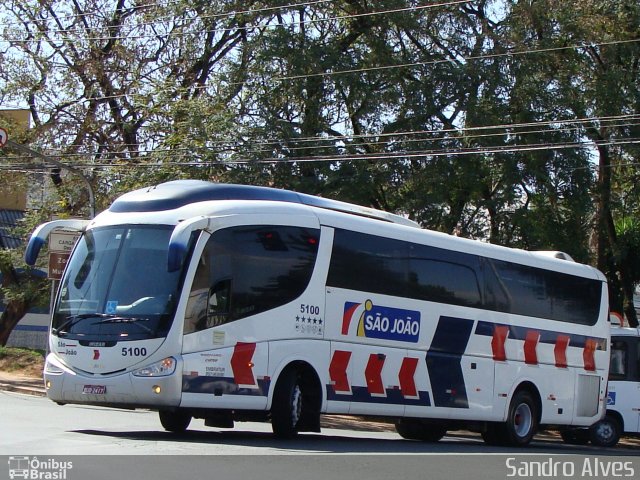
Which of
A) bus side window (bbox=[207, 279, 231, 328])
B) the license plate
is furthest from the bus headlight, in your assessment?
bus side window (bbox=[207, 279, 231, 328])

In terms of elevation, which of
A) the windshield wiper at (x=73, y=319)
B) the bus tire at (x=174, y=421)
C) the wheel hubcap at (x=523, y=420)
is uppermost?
the windshield wiper at (x=73, y=319)

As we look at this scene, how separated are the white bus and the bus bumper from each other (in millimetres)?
18

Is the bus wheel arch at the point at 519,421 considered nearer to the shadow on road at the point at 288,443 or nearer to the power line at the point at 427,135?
the shadow on road at the point at 288,443

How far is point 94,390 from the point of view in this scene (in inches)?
512

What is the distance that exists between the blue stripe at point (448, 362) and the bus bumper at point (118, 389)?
522 cm

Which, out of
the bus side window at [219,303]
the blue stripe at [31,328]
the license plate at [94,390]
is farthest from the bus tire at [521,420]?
the blue stripe at [31,328]

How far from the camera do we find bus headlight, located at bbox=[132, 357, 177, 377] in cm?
1277

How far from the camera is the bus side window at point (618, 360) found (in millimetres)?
23781

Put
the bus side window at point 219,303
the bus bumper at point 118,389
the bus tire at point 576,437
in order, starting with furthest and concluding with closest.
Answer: the bus tire at point 576,437
the bus side window at point 219,303
the bus bumper at point 118,389

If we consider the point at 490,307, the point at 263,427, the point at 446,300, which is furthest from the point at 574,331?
the point at 263,427

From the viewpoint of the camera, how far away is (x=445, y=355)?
16750 mm

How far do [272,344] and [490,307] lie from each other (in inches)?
217

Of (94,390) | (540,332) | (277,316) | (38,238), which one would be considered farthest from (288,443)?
(540,332)

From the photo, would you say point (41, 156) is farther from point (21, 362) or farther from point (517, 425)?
point (517, 425)
